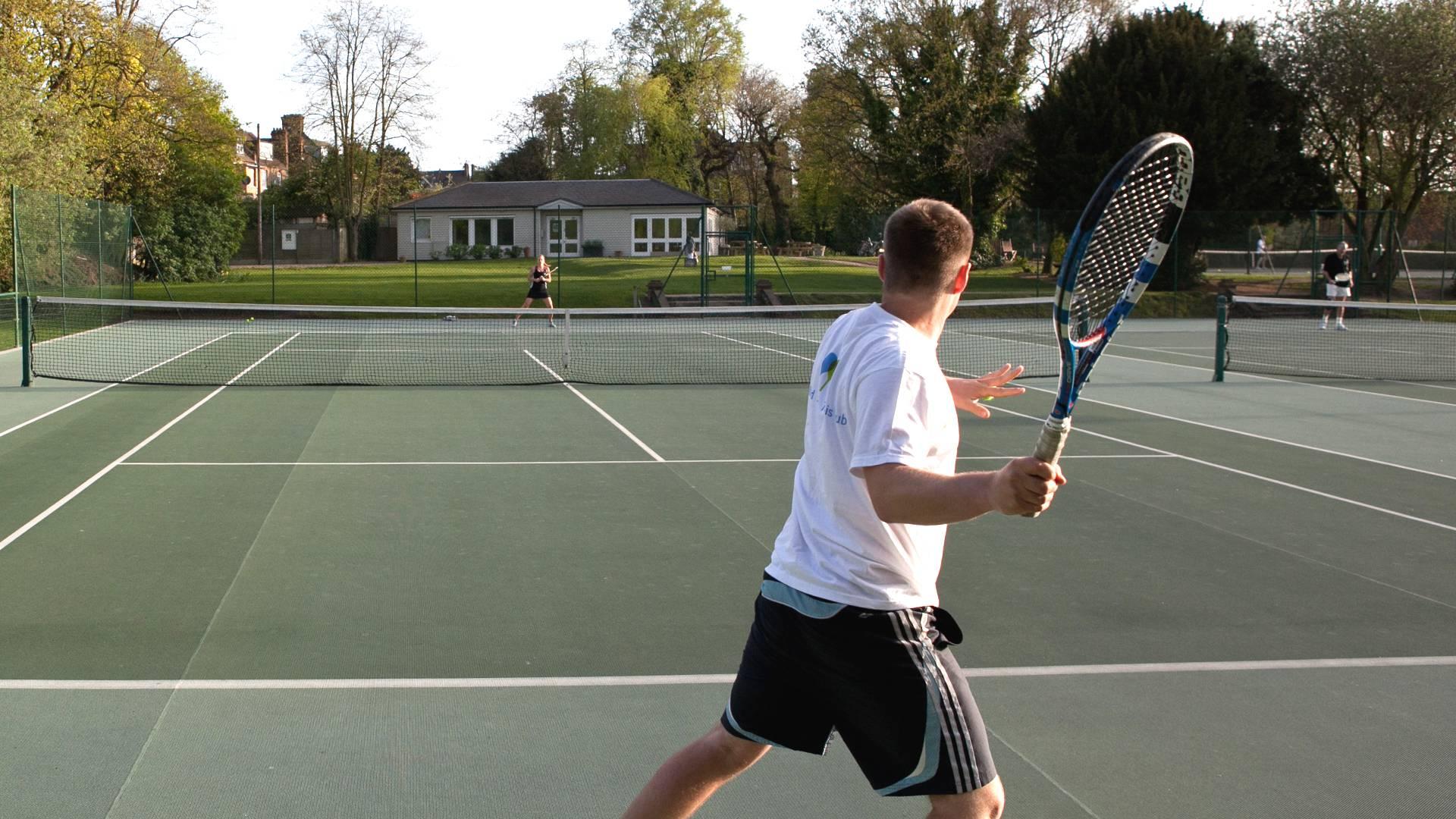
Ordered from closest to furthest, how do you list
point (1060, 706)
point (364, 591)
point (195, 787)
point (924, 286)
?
point (924, 286) < point (195, 787) < point (1060, 706) < point (364, 591)

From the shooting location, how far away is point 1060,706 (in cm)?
472

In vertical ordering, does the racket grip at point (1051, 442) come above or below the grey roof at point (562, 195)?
below

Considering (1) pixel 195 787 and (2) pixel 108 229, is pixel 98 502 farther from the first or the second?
(2) pixel 108 229

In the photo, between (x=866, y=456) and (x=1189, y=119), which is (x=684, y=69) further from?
(x=866, y=456)

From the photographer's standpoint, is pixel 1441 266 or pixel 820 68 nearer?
pixel 1441 266

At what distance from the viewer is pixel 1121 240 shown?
2.96 meters

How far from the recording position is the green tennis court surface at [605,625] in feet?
13.1

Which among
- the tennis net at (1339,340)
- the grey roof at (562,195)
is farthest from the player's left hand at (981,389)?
the grey roof at (562,195)

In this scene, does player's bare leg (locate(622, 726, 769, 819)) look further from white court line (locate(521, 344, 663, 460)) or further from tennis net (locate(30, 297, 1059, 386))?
tennis net (locate(30, 297, 1059, 386))

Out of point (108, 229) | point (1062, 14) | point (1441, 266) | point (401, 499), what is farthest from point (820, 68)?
point (401, 499)

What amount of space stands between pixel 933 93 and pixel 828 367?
42376 millimetres

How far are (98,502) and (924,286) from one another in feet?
24.1

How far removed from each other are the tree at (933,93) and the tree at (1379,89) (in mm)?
8852

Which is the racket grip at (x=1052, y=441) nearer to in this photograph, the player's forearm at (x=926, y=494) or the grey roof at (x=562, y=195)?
the player's forearm at (x=926, y=494)
